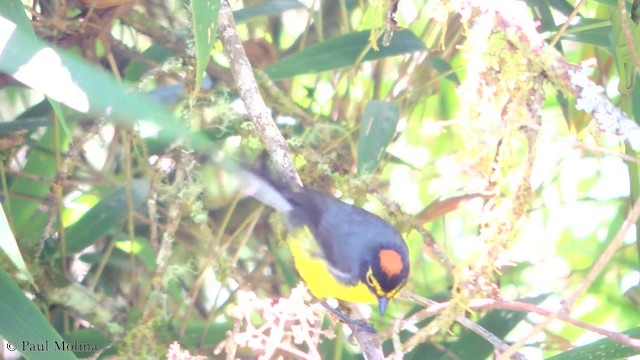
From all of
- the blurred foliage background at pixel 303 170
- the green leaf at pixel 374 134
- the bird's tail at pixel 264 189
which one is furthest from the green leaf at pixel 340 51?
the bird's tail at pixel 264 189

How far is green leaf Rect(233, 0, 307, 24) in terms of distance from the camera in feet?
8.46

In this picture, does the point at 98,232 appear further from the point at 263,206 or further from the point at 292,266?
the point at 292,266

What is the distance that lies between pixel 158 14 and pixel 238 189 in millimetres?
743

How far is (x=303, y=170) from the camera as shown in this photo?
2.58 meters

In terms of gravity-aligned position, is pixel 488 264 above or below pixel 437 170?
above

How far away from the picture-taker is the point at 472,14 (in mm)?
1812

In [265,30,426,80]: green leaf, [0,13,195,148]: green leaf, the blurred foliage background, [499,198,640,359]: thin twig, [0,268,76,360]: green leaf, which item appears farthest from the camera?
[265,30,426,80]: green leaf

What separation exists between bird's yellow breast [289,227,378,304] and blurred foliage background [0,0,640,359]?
0.09 m

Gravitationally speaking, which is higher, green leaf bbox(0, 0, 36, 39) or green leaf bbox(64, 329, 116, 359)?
green leaf bbox(0, 0, 36, 39)

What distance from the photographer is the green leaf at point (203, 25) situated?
173cm

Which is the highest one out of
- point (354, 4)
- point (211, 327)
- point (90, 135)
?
point (354, 4)

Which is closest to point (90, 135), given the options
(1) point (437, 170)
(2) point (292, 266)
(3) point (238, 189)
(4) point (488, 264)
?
(3) point (238, 189)


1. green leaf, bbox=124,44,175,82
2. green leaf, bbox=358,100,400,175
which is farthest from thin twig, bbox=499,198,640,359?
green leaf, bbox=124,44,175,82

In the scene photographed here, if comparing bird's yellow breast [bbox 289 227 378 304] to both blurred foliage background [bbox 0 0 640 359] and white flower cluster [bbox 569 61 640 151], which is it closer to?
blurred foliage background [bbox 0 0 640 359]
